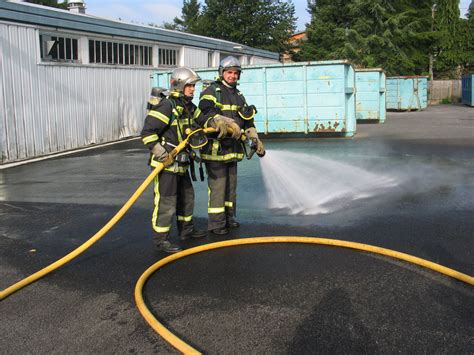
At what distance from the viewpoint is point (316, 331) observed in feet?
10.5

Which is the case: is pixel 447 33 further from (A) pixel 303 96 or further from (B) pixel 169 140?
(B) pixel 169 140

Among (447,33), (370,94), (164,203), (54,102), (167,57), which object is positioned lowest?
(164,203)

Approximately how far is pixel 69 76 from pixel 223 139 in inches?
398

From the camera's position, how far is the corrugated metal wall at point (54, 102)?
1191cm

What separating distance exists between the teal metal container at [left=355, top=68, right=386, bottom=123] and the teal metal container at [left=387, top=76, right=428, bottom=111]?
7.78 meters

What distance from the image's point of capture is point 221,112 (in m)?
5.33

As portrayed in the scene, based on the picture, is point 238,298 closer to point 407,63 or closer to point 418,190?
point 418,190

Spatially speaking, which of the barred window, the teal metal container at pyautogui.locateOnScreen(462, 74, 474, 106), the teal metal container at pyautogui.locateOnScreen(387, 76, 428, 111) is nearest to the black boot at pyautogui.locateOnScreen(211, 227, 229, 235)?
the barred window

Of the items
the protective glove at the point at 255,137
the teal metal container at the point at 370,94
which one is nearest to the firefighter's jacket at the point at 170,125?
the protective glove at the point at 255,137

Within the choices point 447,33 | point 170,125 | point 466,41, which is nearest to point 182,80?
point 170,125

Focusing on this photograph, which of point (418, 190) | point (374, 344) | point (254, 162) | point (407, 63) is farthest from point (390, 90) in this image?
point (374, 344)

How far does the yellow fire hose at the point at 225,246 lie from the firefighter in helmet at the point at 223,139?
1.88 feet

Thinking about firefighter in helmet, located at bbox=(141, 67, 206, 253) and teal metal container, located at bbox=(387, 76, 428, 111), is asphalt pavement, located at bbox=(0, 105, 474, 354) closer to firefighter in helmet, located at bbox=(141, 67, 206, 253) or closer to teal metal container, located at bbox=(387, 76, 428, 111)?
firefighter in helmet, located at bbox=(141, 67, 206, 253)

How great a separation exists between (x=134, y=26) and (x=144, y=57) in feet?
4.40
